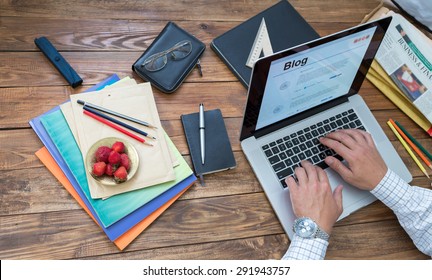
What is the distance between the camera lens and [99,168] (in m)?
0.82

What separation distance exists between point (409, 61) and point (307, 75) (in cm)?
38

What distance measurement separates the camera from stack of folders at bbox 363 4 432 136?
1.07m

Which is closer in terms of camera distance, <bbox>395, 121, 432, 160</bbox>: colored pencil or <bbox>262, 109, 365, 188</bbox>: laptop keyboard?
<bbox>262, 109, 365, 188</bbox>: laptop keyboard

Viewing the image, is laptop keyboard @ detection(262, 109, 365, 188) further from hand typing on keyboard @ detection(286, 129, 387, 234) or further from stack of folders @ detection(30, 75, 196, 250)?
stack of folders @ detection(30, 75, 196, 250)

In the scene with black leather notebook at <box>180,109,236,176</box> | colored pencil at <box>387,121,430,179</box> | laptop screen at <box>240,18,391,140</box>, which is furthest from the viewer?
colored pencil at <box>387,121,430,179</box>

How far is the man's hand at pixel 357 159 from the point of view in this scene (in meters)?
0.92

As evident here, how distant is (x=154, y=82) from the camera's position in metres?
0.99

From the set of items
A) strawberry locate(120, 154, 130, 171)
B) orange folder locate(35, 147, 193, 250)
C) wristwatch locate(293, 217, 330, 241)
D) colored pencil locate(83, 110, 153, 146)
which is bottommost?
orange folder locate(35, 147, 193, 250)

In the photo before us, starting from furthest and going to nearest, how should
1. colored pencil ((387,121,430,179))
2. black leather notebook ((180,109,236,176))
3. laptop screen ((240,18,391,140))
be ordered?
colored pencil ((387,121,430,179)), black leather notebook ((180,109,236,176)), laptop screen ((240,18,391,140))

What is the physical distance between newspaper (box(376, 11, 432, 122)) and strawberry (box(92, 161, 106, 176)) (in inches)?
29.8

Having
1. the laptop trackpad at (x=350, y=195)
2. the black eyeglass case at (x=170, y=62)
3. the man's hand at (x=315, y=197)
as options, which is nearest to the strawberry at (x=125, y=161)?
the black eyeglass case at (x=170, y=62)

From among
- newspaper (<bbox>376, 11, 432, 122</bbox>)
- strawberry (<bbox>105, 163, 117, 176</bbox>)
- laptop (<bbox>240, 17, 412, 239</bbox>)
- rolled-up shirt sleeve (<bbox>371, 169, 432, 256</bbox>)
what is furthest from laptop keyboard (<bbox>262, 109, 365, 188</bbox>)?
strawberry (<bbox>105, 163, 117, 176</bbox>)
